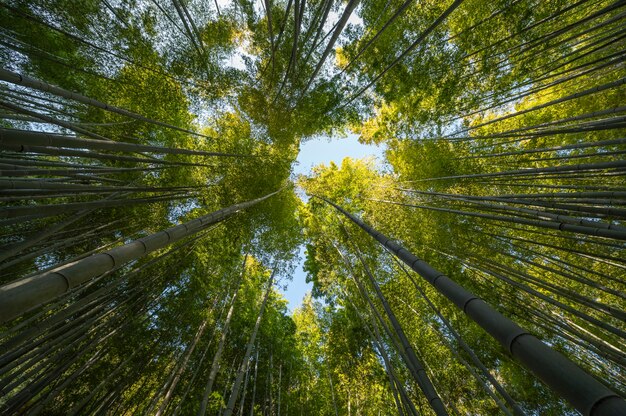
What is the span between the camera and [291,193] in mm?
6992

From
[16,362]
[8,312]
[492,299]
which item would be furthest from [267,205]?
[8,312]

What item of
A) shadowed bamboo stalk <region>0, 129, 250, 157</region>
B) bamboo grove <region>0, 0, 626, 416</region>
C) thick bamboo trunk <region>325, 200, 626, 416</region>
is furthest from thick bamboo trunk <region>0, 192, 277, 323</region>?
bamboo grove <region>0, 0, 626, 416</region>

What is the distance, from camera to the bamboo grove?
3.96m

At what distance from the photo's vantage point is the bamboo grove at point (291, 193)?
13.0 ft

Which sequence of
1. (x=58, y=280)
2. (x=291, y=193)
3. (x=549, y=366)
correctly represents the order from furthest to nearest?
(x=291, y=193), (x=58, y=280), (x=549, y=366)

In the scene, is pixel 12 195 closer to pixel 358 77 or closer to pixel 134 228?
pixel 134 228

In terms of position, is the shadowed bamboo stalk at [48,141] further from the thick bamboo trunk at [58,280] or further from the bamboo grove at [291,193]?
the bamboo grove at [291,193]

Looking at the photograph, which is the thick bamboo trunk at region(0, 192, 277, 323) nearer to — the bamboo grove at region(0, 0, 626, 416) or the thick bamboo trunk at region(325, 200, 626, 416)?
the thick bamboo trunk at region(325, 200, 626, 416)

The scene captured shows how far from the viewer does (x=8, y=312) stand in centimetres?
88

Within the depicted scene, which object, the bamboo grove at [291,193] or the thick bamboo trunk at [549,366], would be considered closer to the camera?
the thick bamboo trunk at [549,366]

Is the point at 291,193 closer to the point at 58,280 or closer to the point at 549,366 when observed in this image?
the point at 58,280

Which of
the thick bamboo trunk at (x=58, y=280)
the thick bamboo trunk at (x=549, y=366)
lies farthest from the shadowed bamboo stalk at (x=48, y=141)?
the thick bamboo trunk at (x=549, y=366)

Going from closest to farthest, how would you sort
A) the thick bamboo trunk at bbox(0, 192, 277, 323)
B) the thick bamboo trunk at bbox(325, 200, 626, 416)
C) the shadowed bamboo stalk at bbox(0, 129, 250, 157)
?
the thick bamboo trunk at bbox(325, 200, 626, 416), the thick bamboo trunk at bbox(0, 192, 277, 323), the shadowed bamboo stalk at bbox(0, 129, 250, 157)

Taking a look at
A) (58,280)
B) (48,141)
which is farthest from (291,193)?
(58,280)
